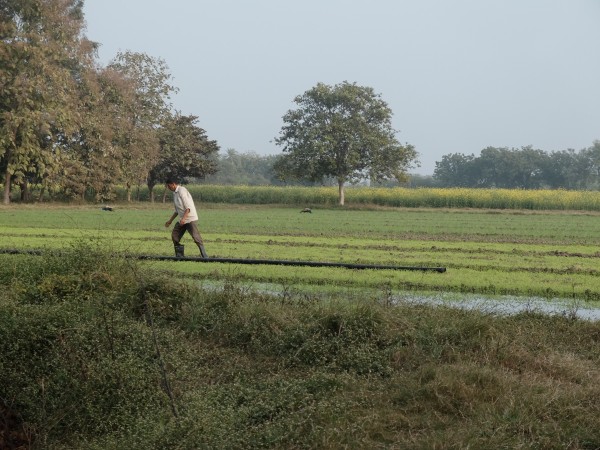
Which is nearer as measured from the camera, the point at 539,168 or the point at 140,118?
the point at 140,118

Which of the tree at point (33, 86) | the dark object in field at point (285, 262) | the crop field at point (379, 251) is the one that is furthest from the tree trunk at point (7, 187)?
the dark object in field at point (285, 262)

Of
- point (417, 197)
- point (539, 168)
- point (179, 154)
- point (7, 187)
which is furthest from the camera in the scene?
point (539, 168)

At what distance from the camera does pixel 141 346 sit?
26.1ft

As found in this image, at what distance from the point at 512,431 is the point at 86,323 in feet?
16.0

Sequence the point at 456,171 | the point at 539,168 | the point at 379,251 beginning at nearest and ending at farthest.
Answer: the point at 379,251 < the point at 539,168 < the point at 456,171

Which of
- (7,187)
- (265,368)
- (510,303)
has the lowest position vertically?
(265,368)

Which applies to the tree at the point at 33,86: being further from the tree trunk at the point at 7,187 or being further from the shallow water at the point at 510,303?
the shallow water at the point at 510,303

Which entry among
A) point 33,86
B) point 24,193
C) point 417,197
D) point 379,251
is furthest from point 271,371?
point 417,197

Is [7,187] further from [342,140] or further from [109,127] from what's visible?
[342,140]

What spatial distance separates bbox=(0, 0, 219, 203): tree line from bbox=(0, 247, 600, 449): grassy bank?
3494 cm

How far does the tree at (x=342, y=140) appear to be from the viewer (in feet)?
178

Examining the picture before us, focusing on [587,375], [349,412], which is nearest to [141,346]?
[349,412]

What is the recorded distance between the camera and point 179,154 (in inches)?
2299

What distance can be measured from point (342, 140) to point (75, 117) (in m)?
19.9
